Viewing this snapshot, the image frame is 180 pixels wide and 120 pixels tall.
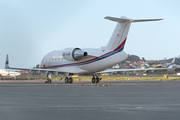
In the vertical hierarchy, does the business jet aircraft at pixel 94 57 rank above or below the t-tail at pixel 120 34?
below

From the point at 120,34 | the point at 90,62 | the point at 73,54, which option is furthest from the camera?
the point at 73,54

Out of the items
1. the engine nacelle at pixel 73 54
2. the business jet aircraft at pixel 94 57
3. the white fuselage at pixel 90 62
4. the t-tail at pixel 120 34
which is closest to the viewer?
the t-tail at pixel 120 34

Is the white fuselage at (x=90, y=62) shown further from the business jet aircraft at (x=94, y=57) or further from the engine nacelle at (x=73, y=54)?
the engine nacelle at (x=73, y=54)

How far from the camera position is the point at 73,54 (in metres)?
38.3

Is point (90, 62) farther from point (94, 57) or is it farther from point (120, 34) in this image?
point (120, 34)

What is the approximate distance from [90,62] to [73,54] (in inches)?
94.4

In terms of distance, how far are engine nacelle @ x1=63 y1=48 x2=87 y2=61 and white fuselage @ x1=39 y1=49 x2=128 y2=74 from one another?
23.2 inches

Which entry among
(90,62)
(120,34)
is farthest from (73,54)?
(120,34)

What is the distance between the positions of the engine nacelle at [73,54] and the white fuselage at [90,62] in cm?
59

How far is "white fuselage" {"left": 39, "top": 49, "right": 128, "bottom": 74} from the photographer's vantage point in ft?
117

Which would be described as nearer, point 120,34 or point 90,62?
point 120,34

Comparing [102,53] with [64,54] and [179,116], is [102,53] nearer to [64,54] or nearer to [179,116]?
[64,54]

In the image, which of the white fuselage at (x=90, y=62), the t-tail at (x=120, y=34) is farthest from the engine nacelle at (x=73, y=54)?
the t-tail at (x=120, y=34)

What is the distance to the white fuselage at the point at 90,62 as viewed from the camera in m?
35.7
